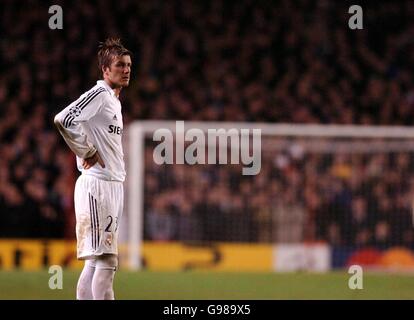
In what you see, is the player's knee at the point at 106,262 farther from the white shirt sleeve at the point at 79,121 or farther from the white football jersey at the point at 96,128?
the white shirt sleeve at the point at 79,121

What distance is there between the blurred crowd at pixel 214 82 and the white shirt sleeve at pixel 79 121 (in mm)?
7966

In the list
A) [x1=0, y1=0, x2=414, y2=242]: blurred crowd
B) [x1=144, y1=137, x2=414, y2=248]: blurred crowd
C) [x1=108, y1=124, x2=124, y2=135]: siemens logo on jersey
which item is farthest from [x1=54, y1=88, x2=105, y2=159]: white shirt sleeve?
[x1=144, y1=137, x2=414, y2=248]: blurred crowd

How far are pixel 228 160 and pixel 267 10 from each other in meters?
6.86

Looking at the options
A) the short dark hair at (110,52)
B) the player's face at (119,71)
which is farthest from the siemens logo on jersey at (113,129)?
the short dark hair at (110,52)

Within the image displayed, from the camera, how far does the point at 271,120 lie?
17656 millimetres

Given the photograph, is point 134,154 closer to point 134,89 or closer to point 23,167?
point 23,167

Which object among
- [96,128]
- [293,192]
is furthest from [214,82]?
[96,128]

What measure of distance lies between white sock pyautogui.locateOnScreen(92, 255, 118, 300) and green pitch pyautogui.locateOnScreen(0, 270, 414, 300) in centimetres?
281

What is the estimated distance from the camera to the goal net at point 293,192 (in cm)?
1516

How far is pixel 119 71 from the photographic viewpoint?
6.67m

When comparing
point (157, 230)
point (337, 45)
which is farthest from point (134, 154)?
point (337, 45)

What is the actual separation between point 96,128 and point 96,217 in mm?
582

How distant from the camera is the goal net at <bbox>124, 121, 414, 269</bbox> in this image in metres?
15.2

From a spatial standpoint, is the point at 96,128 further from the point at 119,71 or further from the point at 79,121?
the point at 119,71
